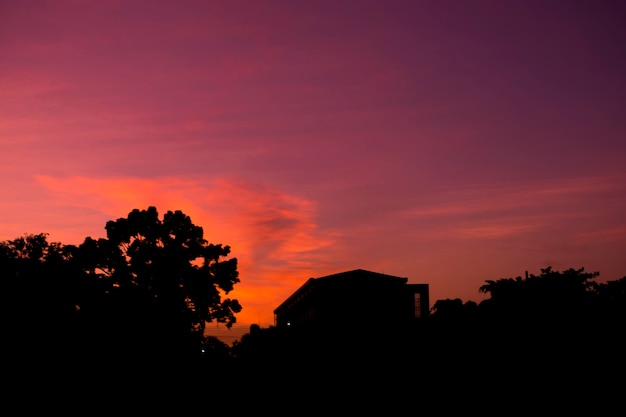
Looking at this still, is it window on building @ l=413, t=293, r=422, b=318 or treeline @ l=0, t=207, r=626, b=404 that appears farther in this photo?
window on building @ l=413, t=293, r=422, b=318

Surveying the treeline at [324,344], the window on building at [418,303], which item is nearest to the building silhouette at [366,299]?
the window on building at [418,303]

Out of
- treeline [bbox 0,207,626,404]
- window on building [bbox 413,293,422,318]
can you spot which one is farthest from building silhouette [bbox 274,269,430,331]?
treeline [bbox 0,207,626,404]

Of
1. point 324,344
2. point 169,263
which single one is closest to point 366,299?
point 169,263

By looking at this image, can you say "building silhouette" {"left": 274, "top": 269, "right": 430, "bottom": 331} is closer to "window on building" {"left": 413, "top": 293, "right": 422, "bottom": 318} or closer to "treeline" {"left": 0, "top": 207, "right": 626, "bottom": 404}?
"window on building" {"left": 413, "top": 293, "right": 422, "bottom": 318}

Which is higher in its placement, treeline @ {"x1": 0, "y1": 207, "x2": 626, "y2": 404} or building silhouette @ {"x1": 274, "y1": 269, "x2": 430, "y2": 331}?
building silhouette @ {"x1": 274, "y1": 269, "x2": 430, "y2": 331}

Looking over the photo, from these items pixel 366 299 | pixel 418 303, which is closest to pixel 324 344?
pixel 366 299

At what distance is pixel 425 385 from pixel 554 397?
5.60m

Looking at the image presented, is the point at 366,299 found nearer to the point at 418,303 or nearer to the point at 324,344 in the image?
the point at 418,303

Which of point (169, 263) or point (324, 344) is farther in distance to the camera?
point (169, 263)

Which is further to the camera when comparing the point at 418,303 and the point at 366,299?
the point at 418,303

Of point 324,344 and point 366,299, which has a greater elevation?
point 366,299

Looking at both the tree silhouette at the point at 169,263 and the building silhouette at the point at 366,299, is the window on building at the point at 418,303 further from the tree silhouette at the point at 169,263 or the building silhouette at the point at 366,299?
the tree silhouette at the point at 169,263

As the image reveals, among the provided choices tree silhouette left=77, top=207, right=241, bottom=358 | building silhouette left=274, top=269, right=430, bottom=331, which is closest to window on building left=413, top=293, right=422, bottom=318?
building silhouette left=274, top=269, right=430, bottom=331

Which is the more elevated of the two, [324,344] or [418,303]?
[418,303]
